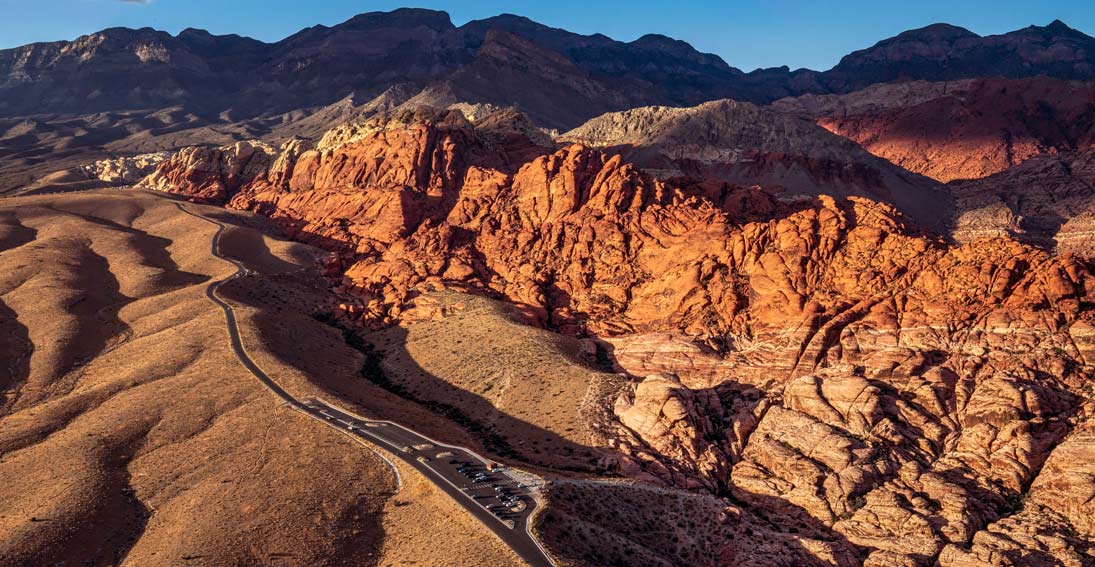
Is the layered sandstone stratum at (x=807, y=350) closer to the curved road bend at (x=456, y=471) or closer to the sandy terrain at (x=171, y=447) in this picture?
the curved road bend at (x=456, y=471)

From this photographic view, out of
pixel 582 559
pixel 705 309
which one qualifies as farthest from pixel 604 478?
pixel 705 309

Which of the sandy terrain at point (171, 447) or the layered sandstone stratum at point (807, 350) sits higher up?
the layered sandstone stratum at point (807, 350)

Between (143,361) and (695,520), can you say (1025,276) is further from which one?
(143,361)

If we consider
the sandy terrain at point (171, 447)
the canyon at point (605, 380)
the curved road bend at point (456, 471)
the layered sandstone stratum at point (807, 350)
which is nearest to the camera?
the curved road bend at point (456, 471)

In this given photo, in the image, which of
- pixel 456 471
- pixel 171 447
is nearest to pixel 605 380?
pixel 456 471

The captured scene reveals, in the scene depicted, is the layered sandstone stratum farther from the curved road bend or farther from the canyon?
the curved road bend

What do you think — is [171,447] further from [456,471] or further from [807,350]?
[807,350]

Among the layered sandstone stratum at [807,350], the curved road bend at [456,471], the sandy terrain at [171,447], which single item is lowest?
the sandy terrain at [171,447]

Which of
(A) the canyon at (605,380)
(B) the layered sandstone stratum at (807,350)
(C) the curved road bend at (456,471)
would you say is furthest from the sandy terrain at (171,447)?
(B) the layered sandstone stratum at (807,350)

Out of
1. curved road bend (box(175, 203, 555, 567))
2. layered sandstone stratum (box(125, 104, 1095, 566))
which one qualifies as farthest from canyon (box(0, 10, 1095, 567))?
curved road bend (box(175, 203, 555, 567))
